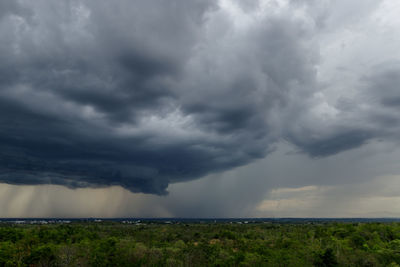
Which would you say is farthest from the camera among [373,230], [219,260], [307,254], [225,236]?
[225,236]

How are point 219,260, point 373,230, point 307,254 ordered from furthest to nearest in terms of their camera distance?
point 373,230 → point 307,254 → point 219,260

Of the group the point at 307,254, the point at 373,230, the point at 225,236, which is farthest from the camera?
the point at 225,236

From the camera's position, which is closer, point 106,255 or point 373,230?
point 106,255

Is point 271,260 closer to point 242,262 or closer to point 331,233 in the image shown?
point 242,262

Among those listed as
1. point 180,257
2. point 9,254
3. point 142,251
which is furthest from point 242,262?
point 9,254

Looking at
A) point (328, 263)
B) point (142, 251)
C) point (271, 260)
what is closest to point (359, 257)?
point (328, 263)

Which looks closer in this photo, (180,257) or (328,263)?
(328,263)

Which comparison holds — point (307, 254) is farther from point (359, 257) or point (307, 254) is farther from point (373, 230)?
point (373, 230)

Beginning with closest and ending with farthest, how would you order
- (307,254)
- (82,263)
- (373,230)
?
(82,263), (307,254), (373,230)
